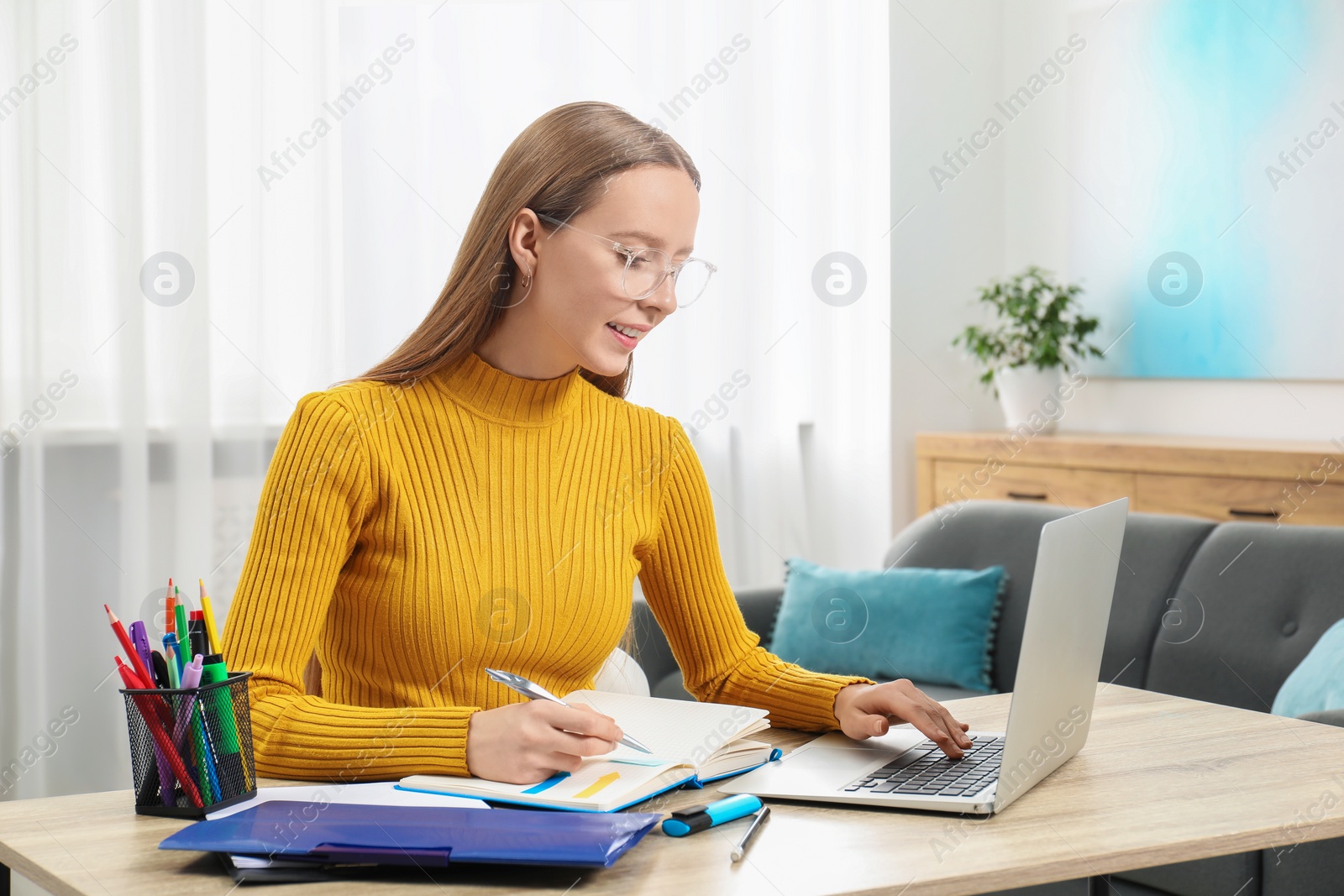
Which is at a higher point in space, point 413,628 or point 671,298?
point 671,298


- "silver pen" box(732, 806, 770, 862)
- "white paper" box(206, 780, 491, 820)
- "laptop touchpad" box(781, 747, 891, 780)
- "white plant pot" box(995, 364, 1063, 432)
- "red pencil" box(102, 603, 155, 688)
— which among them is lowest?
"laptop touchpad" box(781, 747, 891, 780)

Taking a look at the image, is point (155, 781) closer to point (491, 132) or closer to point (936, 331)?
point (491, 132)

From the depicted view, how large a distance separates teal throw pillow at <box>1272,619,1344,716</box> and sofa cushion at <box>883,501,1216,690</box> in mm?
358

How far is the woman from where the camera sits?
1.25 meters

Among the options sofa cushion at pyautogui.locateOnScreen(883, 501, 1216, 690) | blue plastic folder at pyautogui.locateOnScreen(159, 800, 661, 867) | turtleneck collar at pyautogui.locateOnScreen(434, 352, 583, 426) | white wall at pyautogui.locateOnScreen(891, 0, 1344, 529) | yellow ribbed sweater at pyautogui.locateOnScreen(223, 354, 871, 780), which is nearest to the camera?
blue plastic folder at pyautogui.locateOnScreen(159, 800, 661, 867)

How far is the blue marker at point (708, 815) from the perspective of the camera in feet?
3.20

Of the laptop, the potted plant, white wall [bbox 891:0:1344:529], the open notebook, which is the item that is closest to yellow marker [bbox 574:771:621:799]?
the open notebook

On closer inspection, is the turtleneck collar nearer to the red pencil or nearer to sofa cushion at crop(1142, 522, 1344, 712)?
the red pencil

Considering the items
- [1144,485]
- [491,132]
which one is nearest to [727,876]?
[1144,485]

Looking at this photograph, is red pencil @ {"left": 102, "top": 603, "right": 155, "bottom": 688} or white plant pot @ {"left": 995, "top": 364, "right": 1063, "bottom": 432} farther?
white plant pot @ {"left": 995, "top": 364, "right": 1063, "bottom": 432}

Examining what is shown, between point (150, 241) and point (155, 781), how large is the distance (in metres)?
2.40

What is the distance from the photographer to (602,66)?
379 cm

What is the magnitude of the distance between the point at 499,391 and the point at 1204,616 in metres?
1.64

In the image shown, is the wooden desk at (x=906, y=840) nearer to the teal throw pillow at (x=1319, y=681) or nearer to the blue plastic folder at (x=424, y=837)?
the blue plastic folder at (x=424, y=837)
